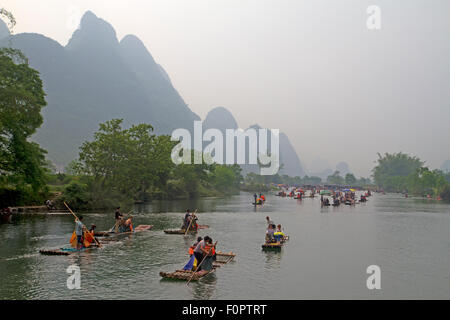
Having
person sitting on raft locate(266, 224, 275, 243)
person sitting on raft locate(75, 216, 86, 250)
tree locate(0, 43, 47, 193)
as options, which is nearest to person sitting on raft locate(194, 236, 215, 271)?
person sitting on raft locate(266, 224, 275, 243)

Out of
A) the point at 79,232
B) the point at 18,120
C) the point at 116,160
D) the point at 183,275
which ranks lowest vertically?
the point at 183,275

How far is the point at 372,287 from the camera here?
Result: 1664 cm

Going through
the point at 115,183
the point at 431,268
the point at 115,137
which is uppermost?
the point at 115,137

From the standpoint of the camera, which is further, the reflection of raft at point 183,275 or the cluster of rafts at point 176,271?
the cluster of rafts at point 176,271

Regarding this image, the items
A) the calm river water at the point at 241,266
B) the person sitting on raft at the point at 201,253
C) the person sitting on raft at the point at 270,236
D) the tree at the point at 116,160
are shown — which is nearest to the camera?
the calm river water at the point at 241,266

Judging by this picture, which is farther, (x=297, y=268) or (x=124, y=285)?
(x=297, y=268)

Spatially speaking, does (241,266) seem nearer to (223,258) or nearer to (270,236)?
(223,258)

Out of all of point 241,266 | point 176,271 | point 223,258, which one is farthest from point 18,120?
point 241,266

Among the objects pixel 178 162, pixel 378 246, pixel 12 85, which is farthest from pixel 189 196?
pixel 378 246

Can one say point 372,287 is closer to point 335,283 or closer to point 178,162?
point 335,283

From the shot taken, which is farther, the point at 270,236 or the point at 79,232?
the point at 270,236

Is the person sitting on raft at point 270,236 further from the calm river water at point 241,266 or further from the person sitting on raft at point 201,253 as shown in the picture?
the person sitting on raft at point 201,253

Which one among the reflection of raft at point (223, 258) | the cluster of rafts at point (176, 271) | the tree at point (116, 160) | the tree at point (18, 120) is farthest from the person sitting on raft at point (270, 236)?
the tree at point (116, 160)

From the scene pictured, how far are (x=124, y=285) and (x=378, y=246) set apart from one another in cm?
1919
